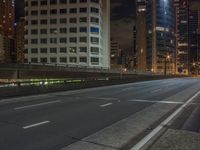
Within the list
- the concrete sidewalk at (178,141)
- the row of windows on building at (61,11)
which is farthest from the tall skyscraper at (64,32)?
the concrete sidewalk at (178,141)

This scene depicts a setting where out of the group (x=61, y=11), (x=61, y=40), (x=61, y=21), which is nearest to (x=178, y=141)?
(x=61, y=40)

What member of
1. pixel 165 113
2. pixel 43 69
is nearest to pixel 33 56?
pixel 43 69

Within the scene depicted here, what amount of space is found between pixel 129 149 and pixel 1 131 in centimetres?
435

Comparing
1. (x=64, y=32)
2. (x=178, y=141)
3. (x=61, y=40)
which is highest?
(x=64, y=32)

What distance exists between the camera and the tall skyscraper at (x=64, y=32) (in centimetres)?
12312

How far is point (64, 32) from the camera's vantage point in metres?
128

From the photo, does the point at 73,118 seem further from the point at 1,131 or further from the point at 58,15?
the point at 58,15

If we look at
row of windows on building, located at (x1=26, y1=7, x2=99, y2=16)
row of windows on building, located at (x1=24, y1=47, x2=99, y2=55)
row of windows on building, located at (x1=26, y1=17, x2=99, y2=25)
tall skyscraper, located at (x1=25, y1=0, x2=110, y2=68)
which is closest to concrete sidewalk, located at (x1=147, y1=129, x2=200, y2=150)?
tall skyscraper, located at (x1=25, y1=0, x2=110, y2=68)

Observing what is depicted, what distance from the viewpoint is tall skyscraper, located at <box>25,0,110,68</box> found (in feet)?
404

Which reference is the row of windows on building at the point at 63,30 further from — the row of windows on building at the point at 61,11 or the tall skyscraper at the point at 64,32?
the row of windows on building at the point at 61,11

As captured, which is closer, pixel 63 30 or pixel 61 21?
pixel 63 30

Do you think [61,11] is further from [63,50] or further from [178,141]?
[178,141]

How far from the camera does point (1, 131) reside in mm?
10781

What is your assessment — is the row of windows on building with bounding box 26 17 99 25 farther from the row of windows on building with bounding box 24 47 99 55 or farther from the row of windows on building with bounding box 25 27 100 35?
the row of windows on building with bounding box 24 47 99 55
